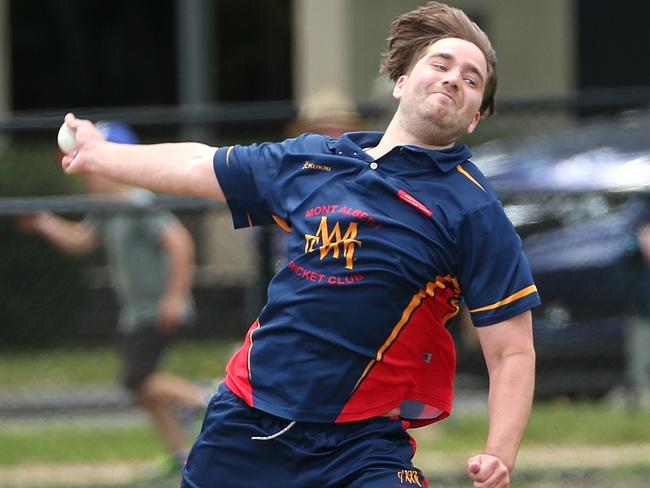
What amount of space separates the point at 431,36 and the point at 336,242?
64 centimetres

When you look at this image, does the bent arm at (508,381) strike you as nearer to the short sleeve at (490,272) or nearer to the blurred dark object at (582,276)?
the short sleeve at (490,272)

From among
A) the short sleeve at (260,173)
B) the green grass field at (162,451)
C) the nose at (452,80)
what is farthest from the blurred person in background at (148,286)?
the nose at (452,80)

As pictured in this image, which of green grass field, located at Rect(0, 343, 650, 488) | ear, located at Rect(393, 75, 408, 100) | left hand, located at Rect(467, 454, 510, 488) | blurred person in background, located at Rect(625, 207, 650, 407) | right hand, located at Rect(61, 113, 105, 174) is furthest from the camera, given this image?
green grass field, located at Rect(0, 343, 650, 488)

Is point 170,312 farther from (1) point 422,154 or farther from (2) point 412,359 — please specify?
(1) point 422,154

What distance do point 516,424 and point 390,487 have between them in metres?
0.36

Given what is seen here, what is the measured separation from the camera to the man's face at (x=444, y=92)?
378 centimetres

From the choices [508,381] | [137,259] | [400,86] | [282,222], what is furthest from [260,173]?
[137,259]

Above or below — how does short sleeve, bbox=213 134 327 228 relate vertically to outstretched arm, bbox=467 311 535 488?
above

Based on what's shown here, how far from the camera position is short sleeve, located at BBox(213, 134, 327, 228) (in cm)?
395

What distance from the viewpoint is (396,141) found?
3.87 metres

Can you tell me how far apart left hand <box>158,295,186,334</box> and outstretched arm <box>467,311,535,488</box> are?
154 inches

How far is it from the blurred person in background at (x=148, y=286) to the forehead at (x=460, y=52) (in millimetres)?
3767

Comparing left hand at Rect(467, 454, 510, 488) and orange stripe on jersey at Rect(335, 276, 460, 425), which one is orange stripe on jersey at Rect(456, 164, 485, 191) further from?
left hand at Rect(467, 454, 510, 488)

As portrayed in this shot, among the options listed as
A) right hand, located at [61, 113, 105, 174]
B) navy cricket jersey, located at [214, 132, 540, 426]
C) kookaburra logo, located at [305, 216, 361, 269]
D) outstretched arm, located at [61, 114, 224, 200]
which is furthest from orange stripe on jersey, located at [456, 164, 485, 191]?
right hand, located at [61, 113, 105, 174]
